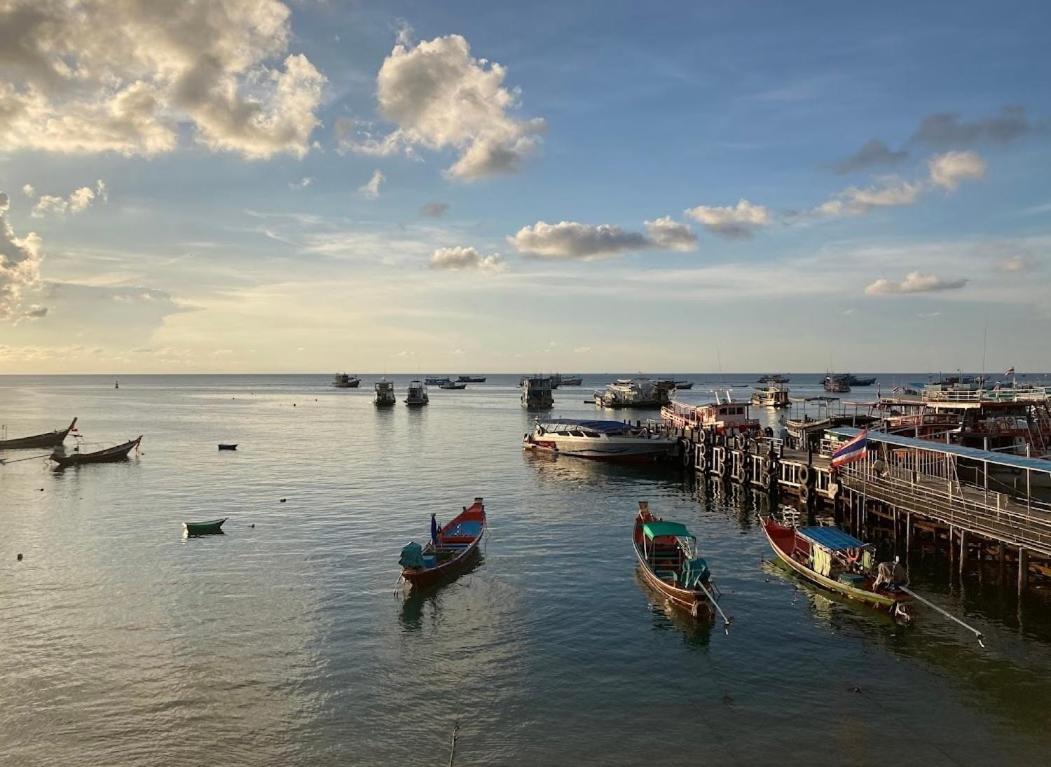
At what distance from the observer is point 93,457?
8131 centimetres

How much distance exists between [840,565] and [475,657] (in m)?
19.0

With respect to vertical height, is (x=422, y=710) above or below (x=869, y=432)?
below

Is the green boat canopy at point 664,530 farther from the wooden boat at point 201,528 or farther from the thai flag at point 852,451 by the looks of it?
the wooden boat at point 201,528

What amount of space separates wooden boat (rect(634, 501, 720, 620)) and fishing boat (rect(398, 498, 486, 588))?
9529mm

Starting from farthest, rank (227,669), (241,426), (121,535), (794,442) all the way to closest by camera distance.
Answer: (241,426), (794,442), (121,535), (227,669)

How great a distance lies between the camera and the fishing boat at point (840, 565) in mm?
31656

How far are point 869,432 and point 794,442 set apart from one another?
996 inches

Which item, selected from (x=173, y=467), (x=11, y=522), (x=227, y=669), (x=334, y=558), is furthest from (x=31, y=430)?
(x=227, y=669)

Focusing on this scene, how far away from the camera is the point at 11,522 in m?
51.4

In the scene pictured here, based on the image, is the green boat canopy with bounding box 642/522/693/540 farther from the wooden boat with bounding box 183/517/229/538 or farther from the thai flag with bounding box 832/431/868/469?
the wooden boat with bounding box 183/517/229/538

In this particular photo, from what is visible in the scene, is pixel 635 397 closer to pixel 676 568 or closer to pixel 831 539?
pixel 831 539

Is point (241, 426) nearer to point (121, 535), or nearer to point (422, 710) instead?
point (121, 535)

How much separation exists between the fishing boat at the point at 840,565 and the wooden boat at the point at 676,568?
5148mm

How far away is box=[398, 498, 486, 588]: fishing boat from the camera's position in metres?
35.4
